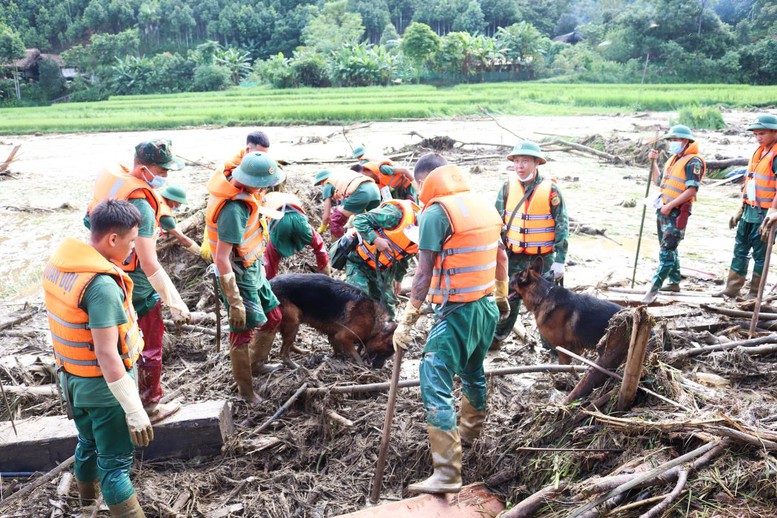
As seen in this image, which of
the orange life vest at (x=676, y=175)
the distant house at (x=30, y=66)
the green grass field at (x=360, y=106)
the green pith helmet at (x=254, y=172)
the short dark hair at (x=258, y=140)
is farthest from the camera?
the distant house at (x=30, y=66)

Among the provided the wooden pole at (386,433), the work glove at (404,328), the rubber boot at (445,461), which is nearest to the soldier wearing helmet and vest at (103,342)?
the wooden pole at (386,433)

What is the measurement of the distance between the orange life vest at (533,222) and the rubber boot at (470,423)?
2337 millimetres

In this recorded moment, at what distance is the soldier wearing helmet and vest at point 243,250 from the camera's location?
15.7 ft

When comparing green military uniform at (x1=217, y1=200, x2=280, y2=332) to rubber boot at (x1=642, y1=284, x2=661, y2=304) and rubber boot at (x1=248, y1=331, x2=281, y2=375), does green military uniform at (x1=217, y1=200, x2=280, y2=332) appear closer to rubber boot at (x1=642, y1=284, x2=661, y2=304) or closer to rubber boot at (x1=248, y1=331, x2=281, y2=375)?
rubber boot at (x1=248, y1=331, x2=281, y2=375)

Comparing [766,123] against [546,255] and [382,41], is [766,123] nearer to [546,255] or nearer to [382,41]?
[546,255]

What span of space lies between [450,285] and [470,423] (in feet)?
3.62

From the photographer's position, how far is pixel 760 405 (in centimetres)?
399

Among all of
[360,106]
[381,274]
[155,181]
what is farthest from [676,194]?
[360,106]

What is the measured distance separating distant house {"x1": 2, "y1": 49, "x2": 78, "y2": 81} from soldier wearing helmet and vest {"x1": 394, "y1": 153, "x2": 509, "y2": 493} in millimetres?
61546

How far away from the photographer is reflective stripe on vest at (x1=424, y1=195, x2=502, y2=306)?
4.00 meters

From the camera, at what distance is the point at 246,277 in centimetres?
510

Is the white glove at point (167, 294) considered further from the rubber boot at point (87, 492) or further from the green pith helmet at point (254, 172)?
the rubber boot at point (87, 492)

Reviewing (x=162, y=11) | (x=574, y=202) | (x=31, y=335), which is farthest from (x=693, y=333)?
(x=162, y=11)

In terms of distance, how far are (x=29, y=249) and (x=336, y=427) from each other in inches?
350
